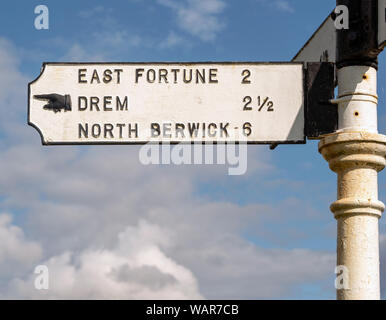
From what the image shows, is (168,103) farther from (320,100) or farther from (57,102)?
(320,100)

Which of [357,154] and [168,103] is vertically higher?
[168,103]

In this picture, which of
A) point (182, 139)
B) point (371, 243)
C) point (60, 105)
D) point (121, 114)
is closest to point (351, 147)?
point (371, 243)

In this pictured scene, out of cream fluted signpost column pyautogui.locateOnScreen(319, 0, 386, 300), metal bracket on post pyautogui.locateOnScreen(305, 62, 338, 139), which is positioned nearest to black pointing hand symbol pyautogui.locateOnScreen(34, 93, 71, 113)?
metal bracket on post pyautogui.locateOnScreen(305, 62, 338, 139)

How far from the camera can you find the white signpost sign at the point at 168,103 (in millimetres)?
6199

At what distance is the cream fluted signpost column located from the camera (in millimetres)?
5727

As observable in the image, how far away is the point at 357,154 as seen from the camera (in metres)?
5.87

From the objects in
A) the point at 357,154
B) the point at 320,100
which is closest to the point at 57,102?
the point at 320,100

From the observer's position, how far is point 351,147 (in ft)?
19.2

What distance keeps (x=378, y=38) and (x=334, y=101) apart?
0.55 m

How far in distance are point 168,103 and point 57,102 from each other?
0.85 meters

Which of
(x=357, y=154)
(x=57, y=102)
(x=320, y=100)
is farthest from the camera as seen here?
(x=57, y=102)

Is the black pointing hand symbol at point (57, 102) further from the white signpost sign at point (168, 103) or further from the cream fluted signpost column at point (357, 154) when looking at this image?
the cream fluted signpost column at point (357, 154)
